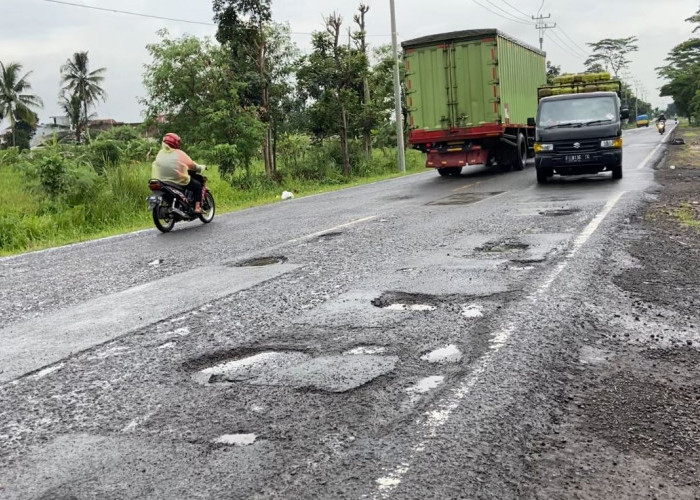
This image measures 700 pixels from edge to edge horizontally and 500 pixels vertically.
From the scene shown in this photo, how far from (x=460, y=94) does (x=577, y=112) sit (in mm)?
4241

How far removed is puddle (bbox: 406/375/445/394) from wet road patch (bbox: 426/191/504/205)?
938 centimetres

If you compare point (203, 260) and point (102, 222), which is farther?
point (102, 222)

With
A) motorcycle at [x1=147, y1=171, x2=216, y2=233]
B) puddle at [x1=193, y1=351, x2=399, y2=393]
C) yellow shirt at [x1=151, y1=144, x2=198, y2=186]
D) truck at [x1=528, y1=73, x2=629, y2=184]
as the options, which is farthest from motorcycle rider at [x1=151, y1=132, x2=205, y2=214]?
puddle at [x1=193, y1=351, x2=399, y2=393]

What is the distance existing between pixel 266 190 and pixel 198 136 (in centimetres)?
268

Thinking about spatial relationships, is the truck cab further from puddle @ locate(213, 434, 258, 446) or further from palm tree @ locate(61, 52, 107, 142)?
palm tree @ locate(61, 52, 107, 142)

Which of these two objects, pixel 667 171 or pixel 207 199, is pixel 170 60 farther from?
pixel 667 171

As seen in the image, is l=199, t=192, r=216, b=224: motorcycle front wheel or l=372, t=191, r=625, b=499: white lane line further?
l=199, t=192, r=216, b=224: motorcycle front wheel

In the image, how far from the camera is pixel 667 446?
282 centimetres

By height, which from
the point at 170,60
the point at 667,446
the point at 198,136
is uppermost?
the point at 170,60

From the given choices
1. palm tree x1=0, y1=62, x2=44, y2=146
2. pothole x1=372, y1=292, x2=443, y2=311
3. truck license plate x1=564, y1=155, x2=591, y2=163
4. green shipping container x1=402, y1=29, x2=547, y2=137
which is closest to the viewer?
pothole x1=372, y1=292, x2=443, y2=311

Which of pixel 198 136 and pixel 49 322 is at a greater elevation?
pixel 198 136

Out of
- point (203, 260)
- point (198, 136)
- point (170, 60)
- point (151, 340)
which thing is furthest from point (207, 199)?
point (170, 60)

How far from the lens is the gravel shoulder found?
2547 millimetres

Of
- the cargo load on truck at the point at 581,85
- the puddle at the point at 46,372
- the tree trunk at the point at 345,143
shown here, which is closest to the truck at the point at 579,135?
the cargo load on truck at the point at 581,85
